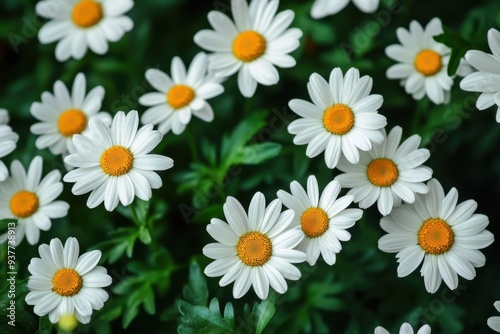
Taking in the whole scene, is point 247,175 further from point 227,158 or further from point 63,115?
point 63,115

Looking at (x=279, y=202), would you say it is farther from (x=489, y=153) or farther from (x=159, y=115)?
(x=489, y=153)

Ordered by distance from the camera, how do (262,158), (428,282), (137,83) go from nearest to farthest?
(428,282), (262,158), (137,83)

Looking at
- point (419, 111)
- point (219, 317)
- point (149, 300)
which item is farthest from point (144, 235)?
point (419, 111)

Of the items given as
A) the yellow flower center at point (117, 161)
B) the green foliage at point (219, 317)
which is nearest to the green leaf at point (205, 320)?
the green foliage at point (219, 317)

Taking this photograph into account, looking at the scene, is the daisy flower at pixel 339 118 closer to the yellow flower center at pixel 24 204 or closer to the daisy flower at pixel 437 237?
the daisy flower at pixel 437 237

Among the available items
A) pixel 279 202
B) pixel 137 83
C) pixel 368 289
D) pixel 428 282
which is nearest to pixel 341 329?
pixel 368 289

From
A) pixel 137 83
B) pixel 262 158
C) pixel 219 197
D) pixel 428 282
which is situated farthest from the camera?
pixel 137 83
